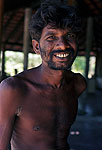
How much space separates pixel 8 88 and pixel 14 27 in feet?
44.5

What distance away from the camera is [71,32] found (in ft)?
3.49

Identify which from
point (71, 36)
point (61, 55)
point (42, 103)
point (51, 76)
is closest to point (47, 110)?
point (42, 103)

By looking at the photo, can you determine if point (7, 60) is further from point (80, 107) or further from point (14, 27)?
point (80, 107)

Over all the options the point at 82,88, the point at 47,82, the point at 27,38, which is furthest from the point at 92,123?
the point at 27,38

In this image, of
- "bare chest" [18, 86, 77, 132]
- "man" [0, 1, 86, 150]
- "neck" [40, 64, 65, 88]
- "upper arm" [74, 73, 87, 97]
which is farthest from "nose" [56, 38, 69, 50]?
"upper arm" [74, 73, 87, 97]

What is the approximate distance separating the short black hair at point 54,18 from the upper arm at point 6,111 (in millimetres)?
339

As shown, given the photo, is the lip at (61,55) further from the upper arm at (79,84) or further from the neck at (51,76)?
the upper arm at (79,84)

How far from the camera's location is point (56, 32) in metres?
1.03

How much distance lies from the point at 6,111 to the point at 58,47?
0.43 meters

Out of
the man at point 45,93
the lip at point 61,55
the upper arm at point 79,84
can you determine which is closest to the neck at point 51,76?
the man at point 45,93

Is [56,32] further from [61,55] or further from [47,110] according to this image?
[47,110]

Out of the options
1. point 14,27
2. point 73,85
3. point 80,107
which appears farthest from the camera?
point 14,27

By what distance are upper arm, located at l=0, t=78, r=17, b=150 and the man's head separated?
0.86 ft

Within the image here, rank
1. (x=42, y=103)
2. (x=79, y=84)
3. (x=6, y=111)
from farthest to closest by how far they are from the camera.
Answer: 1. (x=79, y=84)
2. (x=42, y=103)
3. (x=6, y=111)
